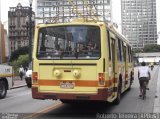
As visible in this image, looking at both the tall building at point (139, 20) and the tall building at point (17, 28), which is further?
the tall building at point (139, 20)

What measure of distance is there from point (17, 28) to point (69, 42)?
3710 inches

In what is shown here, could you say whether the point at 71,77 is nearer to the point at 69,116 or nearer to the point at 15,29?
the point at 69,116

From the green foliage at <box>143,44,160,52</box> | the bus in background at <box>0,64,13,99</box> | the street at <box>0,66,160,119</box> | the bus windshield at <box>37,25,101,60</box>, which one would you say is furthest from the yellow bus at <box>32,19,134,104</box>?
the green foliage at <box>143,44,160,52</box>

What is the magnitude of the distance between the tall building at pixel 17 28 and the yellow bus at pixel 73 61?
79.1 meters

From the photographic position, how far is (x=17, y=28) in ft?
343

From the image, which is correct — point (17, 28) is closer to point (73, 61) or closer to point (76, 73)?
point (73, 61)

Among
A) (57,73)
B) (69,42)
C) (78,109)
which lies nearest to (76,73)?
(57,73)

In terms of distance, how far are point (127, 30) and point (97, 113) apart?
407 feet

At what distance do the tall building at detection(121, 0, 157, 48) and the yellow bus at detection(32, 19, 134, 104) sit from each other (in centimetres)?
10175

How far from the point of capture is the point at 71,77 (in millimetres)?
11797

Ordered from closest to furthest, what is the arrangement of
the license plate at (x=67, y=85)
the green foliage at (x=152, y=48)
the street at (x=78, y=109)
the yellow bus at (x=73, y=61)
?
the yellow bus at (x=73, y=61) < the license plate at (x=67, y=85) < the street at (x=78, y=109) < the green foliage at (x=152, y=48)

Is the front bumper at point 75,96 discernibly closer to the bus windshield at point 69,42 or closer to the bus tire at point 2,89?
the bus windshield at point 69,42

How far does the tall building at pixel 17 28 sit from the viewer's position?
98.0 meters

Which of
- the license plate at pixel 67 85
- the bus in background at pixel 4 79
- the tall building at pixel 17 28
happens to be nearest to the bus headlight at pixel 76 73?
the license plate at pixel 67 85
